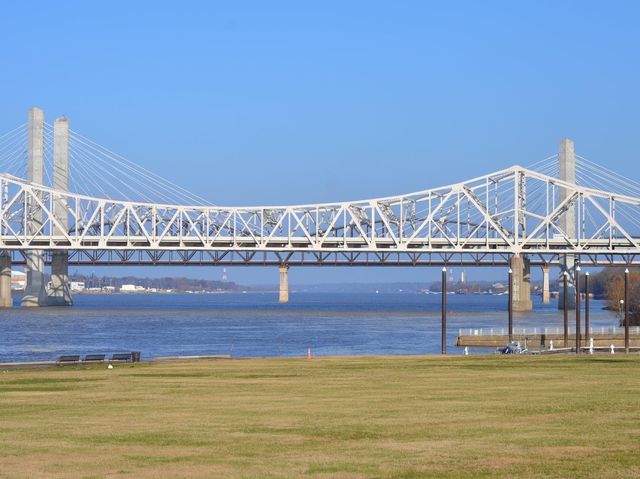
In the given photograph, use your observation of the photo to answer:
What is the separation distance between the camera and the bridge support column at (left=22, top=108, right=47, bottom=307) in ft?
429

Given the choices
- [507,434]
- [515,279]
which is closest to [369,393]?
[507,434]

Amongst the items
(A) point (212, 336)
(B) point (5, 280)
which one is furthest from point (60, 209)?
(A) point (212, 336)

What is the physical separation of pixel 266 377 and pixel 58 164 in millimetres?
107301

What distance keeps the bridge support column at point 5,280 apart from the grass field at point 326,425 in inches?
3985

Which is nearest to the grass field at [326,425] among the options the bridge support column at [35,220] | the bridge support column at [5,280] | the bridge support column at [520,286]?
the bridge support column at [520,286]

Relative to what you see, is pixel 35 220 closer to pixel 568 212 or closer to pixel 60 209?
pixel 60 209

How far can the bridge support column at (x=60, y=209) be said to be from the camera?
133375mm

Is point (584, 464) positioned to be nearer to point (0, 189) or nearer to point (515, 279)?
point (515, 279)

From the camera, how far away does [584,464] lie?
1761 cm

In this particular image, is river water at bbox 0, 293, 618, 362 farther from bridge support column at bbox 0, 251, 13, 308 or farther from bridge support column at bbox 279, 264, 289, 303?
bridge support column at bbox 279, 264, 289, 303

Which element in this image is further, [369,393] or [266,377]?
[266,377]

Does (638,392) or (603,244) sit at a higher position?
(603,244)

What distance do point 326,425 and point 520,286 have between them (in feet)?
350

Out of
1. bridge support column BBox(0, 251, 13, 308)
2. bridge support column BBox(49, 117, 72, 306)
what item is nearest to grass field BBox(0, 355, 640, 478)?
bridge support column BBox(49, 117, 72, 306)
